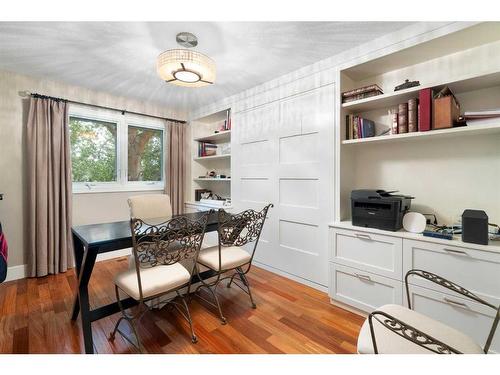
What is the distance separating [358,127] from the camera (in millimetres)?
2146

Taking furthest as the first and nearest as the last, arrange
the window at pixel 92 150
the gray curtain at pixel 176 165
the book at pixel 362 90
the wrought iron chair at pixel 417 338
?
the gray curtain at pixel 176 165
the window at pixel 92 150
the book at pixel 362 90
the wrought iron chair at pixel 417 338

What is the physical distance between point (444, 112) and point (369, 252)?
115 cm

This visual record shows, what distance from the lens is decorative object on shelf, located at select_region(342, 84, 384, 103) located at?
6.67 feet

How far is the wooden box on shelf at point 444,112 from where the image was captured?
161cm

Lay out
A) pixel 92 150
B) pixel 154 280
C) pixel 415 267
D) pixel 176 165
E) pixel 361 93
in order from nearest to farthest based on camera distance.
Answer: pixel 154 280
pixel 415 267
pixel 361 93
pixel 92 150
pixel 176 165

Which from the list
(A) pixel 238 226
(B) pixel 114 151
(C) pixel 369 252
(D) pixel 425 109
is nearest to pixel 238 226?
(A) pixel 238 226

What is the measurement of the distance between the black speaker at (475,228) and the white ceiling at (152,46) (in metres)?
1.48

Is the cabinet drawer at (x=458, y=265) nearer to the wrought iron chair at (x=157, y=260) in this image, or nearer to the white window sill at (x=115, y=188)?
the wrought iron chair at (x=157, y=260)

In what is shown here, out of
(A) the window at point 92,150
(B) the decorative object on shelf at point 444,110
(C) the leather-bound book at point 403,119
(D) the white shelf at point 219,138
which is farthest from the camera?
(D) the white shelf at point 219,138

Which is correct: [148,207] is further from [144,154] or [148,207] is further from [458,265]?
[458,265]

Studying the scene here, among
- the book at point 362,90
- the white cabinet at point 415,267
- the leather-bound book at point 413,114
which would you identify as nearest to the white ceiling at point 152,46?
the book at point 362,90

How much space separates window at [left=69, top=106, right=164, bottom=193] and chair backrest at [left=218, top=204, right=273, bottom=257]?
7.24 feet
